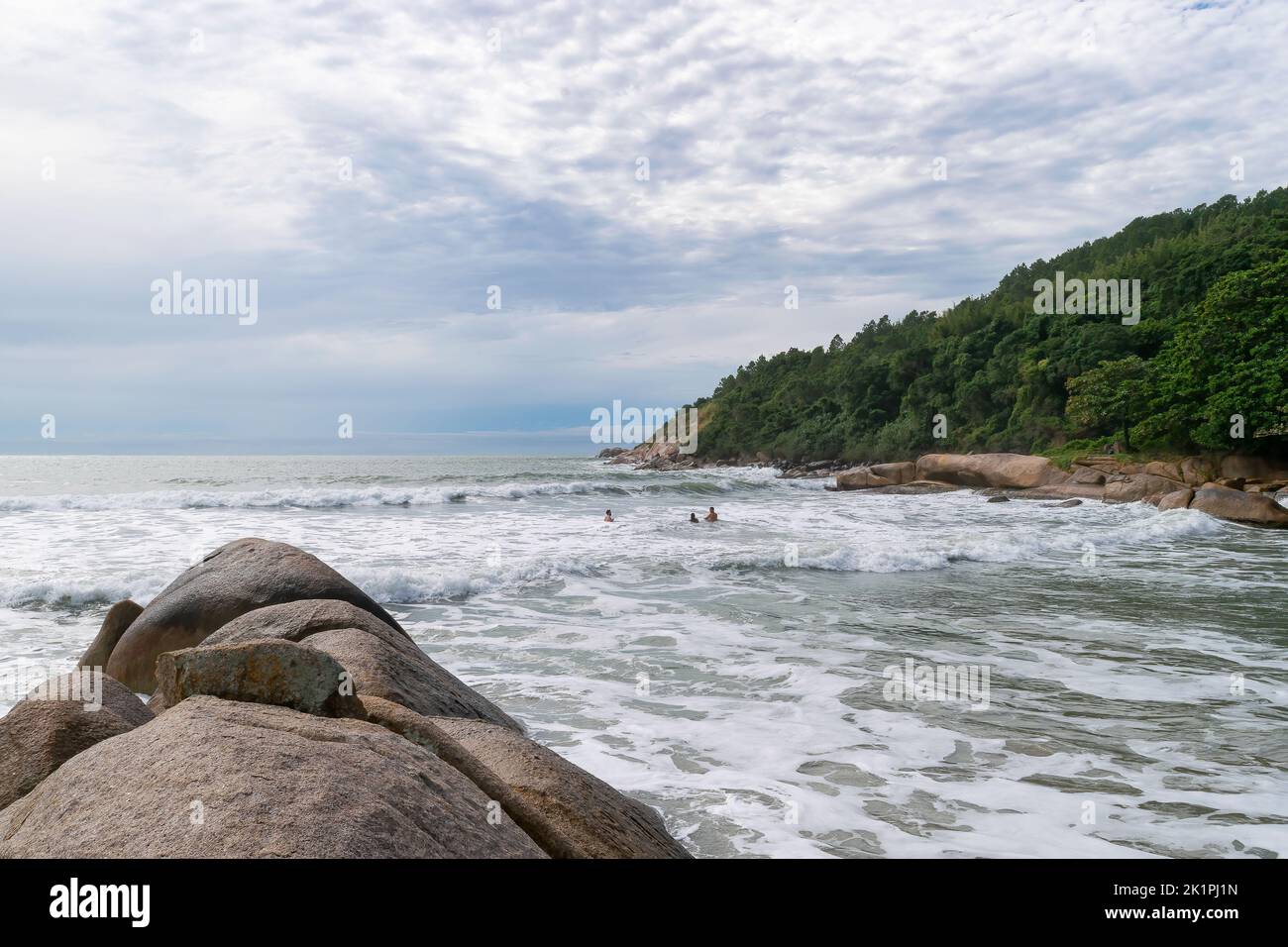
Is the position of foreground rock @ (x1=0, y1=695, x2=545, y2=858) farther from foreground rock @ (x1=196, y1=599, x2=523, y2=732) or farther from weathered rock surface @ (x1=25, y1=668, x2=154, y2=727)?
foreground rock @ (x1=196, y1=599, x2=523, y2=732)

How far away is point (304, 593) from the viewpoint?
6945 millimetres

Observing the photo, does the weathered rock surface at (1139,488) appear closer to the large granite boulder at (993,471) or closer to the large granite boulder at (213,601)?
the large granite boulder at (993,471)

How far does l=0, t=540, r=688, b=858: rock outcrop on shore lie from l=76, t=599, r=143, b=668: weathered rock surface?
13.3 feet

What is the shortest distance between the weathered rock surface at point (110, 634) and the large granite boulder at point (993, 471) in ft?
116

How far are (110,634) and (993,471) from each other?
37.4 metres

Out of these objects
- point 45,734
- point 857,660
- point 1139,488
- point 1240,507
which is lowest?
point 857,660

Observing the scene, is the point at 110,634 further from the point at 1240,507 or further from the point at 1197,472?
the point at 1197,472

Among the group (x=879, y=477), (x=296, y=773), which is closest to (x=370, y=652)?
(x=296, y=773)

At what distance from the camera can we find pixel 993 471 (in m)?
37.6

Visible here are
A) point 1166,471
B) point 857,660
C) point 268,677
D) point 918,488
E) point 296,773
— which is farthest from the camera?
point 918,488
